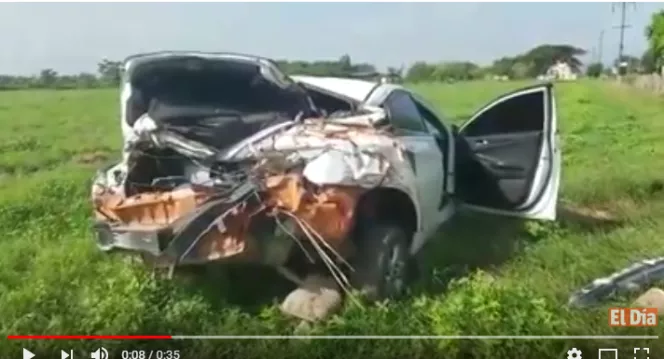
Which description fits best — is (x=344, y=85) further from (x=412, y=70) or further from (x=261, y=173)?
(x=261, y=173)

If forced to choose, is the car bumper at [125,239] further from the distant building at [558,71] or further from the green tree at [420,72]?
the distant building at [558,71]

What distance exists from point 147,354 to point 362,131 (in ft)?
3.65

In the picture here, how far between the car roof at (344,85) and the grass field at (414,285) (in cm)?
26

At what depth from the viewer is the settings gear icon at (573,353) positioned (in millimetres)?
3695

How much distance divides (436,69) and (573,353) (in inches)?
45.8

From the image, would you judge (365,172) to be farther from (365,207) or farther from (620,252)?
(620,252)

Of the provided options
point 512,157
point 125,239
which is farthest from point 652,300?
point 125,239

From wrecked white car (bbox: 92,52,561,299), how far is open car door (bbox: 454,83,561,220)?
29 centimetres

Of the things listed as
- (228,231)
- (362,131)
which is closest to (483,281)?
(362,131)

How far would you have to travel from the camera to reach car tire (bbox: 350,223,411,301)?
3750mm

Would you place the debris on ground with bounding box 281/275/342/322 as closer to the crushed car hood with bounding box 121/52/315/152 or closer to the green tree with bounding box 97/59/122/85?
the crushed car hood with bounding box 121/52/315/152

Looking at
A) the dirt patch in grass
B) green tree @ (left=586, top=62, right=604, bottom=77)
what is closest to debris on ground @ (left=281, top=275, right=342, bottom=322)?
the dirt patch in grass

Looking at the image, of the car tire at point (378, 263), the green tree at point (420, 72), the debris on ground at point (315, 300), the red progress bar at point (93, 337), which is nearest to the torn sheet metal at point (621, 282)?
the car tire at point (378, 263)

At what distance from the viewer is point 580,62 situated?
12.9ft
